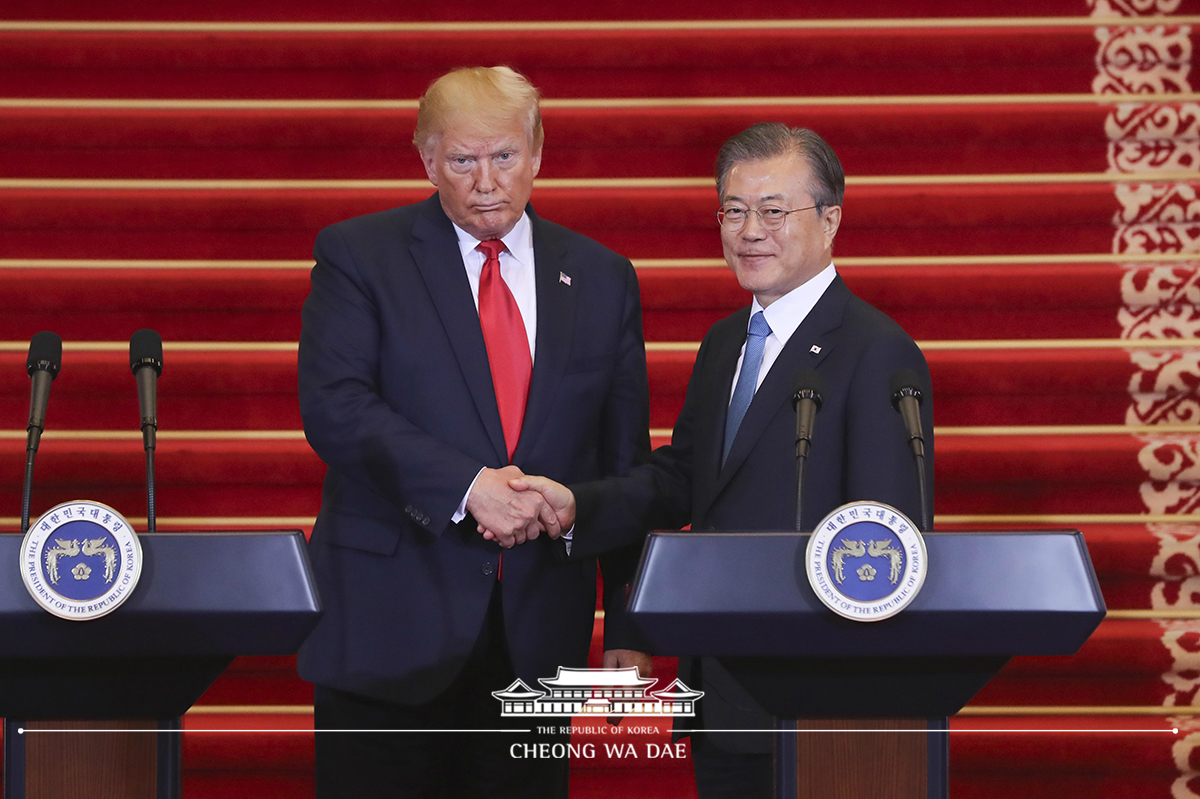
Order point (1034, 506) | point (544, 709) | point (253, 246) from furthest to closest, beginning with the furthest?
point (253, 246)
point (1034, 506)
point (544, 709)

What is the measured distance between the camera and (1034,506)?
292cm

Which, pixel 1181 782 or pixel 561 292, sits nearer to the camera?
pixel 561 292

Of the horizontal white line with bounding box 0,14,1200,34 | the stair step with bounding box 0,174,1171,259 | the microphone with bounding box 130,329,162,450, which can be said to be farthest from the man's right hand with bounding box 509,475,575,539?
the horizontal white line with bounding box 0,14,1200,34

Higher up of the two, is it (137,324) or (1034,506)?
(137,324)

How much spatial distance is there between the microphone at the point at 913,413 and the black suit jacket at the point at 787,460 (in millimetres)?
65

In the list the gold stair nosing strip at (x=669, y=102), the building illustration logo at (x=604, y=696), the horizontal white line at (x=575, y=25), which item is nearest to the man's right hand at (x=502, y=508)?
the building illustration logo at (x=604, y=696)

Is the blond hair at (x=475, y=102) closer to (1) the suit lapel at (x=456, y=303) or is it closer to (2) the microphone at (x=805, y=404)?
(1) the suit lapel at (x=456, y=303)

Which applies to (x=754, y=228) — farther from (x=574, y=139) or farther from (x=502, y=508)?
(x=574, y=139)

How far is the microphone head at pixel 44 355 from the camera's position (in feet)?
4.55

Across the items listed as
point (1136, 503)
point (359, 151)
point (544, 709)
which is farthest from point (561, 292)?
point (1136, 503)

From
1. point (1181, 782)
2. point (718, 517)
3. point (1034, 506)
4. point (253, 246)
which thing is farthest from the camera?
point (253, 246)

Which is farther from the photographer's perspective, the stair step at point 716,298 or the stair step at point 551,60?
the stair step at point 551,60

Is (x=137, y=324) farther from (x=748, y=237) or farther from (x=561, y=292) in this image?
(x=748, y=237)

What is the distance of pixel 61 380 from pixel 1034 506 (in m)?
2.45
